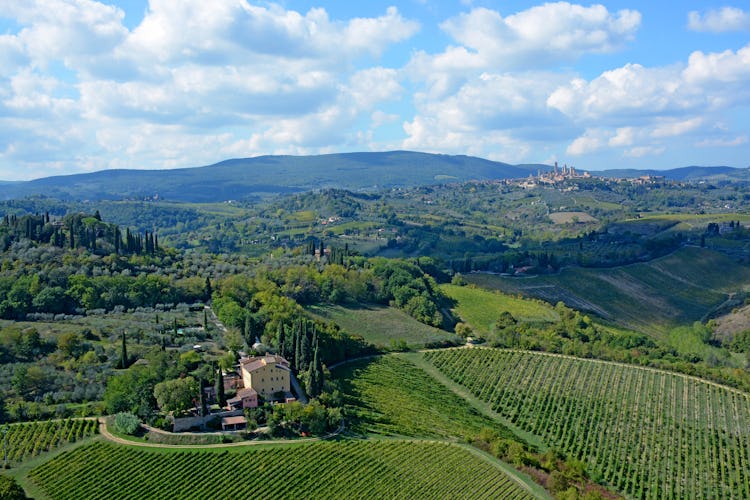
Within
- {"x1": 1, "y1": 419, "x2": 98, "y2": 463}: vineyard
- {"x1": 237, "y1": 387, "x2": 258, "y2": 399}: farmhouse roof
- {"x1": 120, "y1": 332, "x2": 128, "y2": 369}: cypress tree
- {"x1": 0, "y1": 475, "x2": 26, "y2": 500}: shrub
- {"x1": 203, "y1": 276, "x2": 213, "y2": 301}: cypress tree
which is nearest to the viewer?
{"x1": 0, "y1": 475, "x2": 26, "y2": 500}: shrub

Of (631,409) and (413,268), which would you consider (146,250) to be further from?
(631,409)

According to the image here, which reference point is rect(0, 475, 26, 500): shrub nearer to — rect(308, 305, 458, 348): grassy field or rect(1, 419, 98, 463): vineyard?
rect(1, 419, 98, 463): vineyard

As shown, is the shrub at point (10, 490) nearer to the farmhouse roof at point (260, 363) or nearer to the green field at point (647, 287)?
the farmhouse roof at point (260, 363)

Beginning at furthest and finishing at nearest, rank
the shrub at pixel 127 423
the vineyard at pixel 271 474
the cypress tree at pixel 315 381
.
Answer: the cypress tree at pixel 315 381 < the shrub at pixel 127 423 < the vineyard at pixel 271 474

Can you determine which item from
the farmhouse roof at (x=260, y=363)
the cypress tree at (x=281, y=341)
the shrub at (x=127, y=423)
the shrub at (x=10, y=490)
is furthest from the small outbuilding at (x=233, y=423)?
the cypress tree at (x=281, y=341)

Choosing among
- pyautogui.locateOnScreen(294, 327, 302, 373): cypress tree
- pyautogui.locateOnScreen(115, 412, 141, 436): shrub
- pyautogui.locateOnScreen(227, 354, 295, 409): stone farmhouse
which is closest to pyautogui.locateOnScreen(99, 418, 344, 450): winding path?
pyautogui.locateOnScreen(115, 412, 141, 436): shrub

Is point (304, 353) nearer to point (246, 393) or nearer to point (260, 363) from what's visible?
point (260, 363)

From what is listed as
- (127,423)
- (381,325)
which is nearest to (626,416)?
(381,325)
